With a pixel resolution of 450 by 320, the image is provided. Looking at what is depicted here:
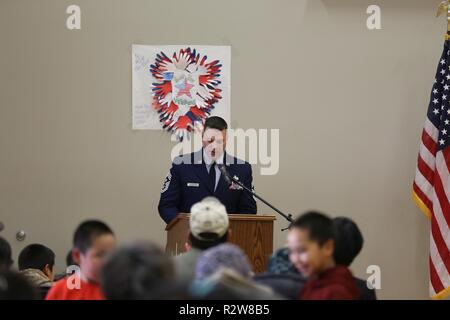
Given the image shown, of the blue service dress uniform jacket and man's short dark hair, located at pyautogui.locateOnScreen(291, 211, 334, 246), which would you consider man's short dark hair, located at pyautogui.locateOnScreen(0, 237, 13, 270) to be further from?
the blue service dress uniform jacket

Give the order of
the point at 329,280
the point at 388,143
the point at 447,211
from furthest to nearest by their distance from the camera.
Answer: the point at 388,143
the point at 447,211
the point at 329,280

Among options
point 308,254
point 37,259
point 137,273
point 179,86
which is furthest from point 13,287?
point 179,86

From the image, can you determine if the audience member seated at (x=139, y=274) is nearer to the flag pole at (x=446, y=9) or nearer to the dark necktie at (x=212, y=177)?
the dark necktie at (x=212, y=177)

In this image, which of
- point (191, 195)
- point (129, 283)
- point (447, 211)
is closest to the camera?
point (129, 283)

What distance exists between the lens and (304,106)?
264 inches

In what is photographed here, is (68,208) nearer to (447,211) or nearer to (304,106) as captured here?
(304,106)

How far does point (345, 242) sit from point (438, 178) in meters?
3.19

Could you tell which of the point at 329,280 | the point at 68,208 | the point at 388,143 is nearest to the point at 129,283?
the point at 329,280

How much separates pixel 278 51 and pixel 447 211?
186cm

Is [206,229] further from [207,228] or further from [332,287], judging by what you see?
[332,287]

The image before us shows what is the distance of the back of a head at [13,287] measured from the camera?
251 centimetres

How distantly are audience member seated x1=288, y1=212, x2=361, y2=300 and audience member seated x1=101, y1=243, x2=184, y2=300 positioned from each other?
726 mm

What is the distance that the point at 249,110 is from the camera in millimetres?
6664

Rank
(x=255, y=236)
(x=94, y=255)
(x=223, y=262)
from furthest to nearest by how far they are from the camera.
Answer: (x=255, y=236), (x=94, y=255), (x=223, y=262)
